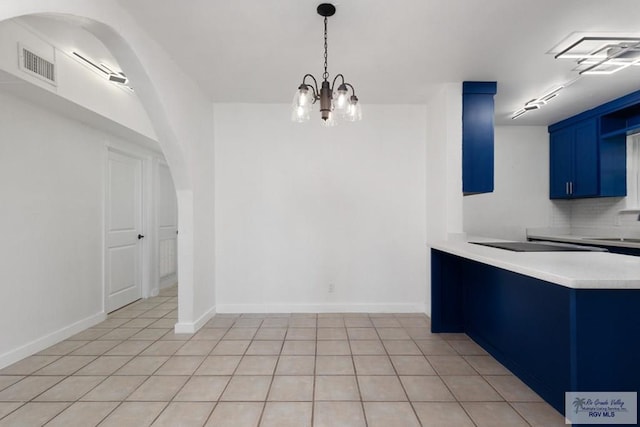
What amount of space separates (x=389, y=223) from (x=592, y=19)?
8.16 feet

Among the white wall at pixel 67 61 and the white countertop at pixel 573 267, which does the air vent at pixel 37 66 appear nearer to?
the white wall at pixel 67 61

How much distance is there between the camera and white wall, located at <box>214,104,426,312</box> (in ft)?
12.6

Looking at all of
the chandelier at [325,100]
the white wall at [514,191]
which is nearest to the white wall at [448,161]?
the white wall at [514,191]

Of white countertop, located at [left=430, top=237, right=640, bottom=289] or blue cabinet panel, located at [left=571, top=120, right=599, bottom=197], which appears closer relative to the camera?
white countertop, located at [left=430, top=237, right=640, bottom=289]

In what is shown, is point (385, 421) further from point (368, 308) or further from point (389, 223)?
point (389, 223)

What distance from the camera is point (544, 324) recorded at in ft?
6.50

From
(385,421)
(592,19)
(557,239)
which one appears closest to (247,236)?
(385,421)

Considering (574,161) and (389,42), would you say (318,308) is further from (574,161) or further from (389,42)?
(574,161)

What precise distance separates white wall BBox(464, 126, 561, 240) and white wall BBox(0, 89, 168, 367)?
4955 mm

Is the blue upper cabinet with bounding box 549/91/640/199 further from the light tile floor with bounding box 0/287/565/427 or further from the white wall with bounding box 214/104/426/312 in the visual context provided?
the light tile floor with bounding box 0/287/565/427

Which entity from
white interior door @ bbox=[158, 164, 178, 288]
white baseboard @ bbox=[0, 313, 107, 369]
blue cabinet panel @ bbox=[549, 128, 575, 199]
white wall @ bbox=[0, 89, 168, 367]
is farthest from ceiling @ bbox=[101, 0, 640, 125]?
white baseboard @ bbox=[0, 313, 107, 369]

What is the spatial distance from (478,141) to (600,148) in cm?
189

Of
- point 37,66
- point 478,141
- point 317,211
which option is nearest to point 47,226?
point 37,66

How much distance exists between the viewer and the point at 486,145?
3.26 m
